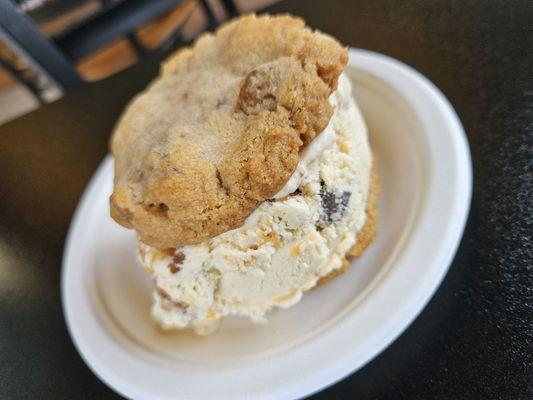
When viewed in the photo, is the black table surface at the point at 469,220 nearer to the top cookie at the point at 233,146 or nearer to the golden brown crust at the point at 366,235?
the golden brown crust at the point at 366,235

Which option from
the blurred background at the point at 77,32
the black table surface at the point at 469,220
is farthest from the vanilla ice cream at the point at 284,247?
the blurred background at the point at 77,32

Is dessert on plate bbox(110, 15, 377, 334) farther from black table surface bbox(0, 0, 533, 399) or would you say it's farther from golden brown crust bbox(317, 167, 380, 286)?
black table surface bbox(0, 0, 533, 399)

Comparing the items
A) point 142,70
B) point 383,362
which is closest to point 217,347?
point 383,362

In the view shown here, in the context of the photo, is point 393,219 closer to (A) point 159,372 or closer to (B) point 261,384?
(B) point 261,384

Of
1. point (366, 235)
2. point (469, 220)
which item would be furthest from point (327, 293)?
point (469, 220)

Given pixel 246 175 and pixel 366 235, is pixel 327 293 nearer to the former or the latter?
pixel 366 235

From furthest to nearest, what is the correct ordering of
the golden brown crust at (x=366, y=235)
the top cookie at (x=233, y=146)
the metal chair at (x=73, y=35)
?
the metal chair at (x=73, y=35) → the golden brown crust at (x=366, y=235) → the top cookie at (x=233, y=146)
